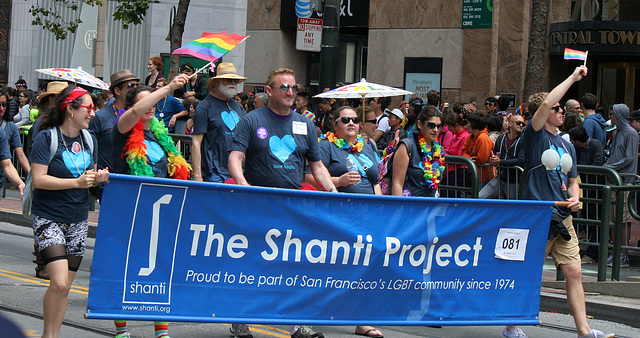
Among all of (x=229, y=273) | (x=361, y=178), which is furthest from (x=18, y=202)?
(x=229, y=273)

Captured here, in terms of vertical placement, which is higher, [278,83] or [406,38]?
[406,38]

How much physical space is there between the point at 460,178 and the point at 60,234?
6232 millimetres

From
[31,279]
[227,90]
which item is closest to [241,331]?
[227,90]

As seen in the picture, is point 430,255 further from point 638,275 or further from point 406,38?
point 406,38

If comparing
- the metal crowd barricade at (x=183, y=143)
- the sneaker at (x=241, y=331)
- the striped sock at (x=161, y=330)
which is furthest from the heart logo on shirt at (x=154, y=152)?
the metal crowd barricade at (x=183, y=143)

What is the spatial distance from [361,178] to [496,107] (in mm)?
8515

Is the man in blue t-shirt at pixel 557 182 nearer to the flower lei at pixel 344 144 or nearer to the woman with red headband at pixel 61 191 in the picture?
the flower lei at pixel 344 144

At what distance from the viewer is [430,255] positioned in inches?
242

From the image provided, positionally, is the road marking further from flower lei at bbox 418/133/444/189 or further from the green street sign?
the green street sign

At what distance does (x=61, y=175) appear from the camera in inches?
227

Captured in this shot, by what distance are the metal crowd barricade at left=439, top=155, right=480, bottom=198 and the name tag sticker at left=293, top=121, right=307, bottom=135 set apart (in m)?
4.30

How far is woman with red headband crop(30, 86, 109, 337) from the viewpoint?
564 centimetres

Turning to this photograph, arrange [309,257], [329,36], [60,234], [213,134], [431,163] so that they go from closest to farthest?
[60,234]
[309,257]
[431,163]
[213,134]
[329,36]

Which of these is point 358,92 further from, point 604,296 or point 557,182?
point 557,182
